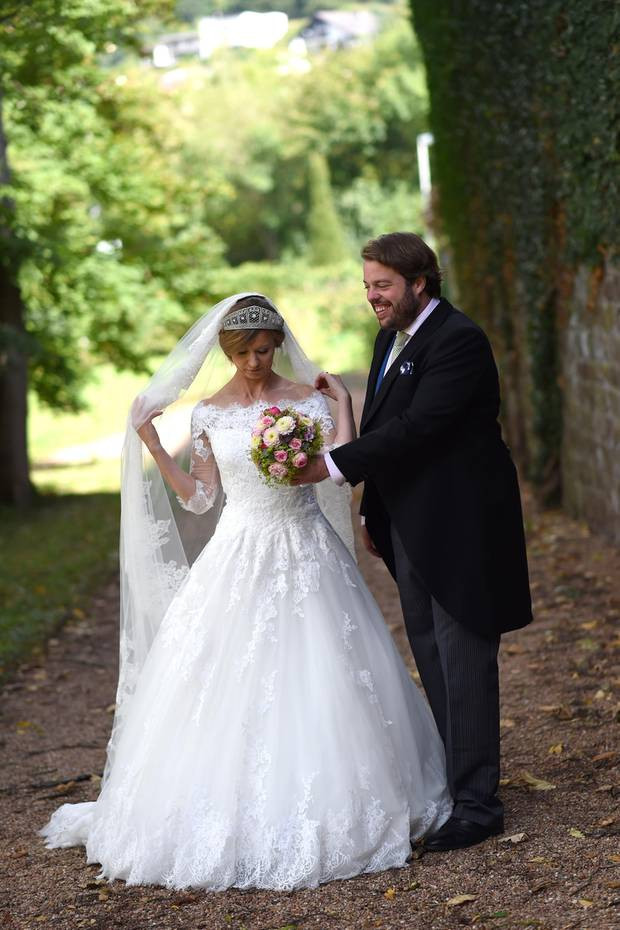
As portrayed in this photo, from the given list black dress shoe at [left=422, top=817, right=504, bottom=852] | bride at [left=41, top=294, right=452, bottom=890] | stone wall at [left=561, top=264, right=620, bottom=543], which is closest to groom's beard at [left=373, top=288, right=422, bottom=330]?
bride at [left=41, top=294, right=452, bottom=890]

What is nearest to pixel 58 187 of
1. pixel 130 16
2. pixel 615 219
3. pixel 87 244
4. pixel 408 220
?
pixel 87 244

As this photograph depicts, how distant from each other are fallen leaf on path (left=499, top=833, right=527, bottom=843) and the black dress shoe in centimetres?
6

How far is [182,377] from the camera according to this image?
188 inches

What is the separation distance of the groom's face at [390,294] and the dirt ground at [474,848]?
5.98ft

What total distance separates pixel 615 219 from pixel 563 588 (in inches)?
95.1

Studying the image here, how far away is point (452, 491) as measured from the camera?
13.7 ft

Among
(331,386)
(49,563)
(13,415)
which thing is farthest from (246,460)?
(13,415)

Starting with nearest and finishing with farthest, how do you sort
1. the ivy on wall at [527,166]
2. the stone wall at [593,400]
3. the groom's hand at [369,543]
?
the groom's hand at [369,543] → the ivy on wall at [527,166] → the stone wall at [593,400]

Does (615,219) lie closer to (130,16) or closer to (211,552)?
(211,552)

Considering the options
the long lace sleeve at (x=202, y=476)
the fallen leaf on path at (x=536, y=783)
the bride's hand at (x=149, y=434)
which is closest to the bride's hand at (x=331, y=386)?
the long lace sleeve at (x=202, y=476)

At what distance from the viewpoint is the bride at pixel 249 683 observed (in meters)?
4.06

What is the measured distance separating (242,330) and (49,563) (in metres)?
7.37

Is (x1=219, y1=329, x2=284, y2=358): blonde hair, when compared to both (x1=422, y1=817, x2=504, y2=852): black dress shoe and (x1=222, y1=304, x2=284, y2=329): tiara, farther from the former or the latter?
(x1=422, y1=817, x2=504, y2=852): black dress shoe

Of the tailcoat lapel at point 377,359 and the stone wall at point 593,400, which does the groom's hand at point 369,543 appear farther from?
the stone wall at point 593,400
